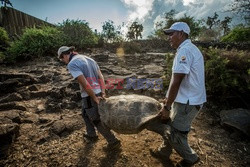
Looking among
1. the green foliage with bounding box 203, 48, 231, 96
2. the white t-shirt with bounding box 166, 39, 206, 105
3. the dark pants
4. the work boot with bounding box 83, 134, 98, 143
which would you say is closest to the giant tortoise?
the dark pants

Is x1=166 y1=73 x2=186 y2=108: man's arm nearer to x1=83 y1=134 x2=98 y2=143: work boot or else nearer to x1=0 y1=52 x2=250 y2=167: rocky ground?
x1=0 y1=52 x2=250 y2=167: rocky ground

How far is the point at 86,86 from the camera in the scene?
2.69 metres

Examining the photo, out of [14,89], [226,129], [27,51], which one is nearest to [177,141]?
[226,129]

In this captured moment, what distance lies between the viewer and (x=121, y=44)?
1227cm

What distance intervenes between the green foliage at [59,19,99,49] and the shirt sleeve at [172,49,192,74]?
9921 mm

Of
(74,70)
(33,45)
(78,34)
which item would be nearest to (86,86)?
(74,70)

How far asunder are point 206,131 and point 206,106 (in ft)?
3.89

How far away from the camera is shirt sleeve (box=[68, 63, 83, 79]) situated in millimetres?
2684

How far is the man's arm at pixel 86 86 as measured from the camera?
269 centimetres

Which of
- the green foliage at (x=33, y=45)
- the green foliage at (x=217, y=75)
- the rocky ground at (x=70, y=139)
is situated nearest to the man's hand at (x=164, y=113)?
the rocky ground at (x=70, y=139)

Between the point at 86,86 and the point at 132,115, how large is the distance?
0.94 metres

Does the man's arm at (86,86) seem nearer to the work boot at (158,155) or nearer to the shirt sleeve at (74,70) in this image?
the shirt sleeve at (74,70)

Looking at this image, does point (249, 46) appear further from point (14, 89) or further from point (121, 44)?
point (14, 89)

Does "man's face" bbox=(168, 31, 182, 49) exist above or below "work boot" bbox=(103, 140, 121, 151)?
above
